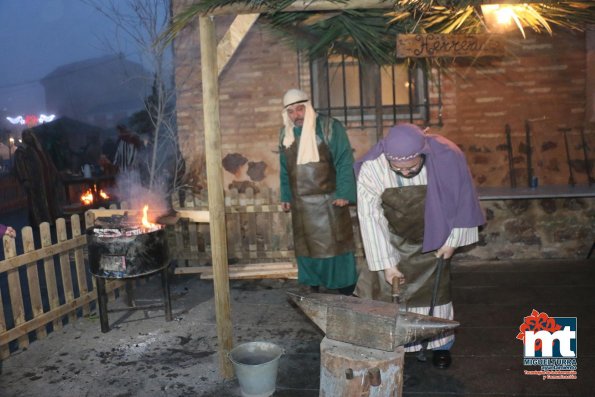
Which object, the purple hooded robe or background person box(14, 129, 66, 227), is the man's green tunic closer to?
the purple hooded robe

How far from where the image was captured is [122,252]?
16.6ft

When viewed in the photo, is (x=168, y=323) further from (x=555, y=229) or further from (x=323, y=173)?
(x=555, y=229)

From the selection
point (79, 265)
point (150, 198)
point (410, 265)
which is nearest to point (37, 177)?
point (150, 198)

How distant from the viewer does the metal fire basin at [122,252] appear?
5.08 metres

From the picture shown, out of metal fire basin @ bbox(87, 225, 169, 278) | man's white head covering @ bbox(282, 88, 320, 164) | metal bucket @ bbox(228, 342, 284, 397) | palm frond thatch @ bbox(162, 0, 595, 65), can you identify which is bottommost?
metal bucket @ bbox(228, 342, 284, 397)

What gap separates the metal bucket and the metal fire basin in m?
1.65

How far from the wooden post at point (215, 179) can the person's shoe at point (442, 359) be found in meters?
1.65

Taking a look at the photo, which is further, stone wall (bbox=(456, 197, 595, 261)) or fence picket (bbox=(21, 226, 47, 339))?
stone wall (bbox=(456, 197, 595, 261))

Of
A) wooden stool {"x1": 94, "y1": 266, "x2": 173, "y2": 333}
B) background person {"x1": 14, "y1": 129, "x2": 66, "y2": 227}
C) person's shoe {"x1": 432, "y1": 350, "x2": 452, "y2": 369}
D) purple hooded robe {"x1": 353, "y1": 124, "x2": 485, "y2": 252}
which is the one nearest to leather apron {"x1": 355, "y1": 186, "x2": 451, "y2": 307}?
purple hooded robe {"x1": 353, "y1": 124, "x2": 485, "y2": 252}

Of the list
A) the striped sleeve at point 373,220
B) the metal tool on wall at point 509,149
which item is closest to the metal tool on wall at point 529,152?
the metal tool on wall at point 509,149

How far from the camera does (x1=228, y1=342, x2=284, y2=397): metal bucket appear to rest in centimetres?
378

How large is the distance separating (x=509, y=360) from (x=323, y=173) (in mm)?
2476

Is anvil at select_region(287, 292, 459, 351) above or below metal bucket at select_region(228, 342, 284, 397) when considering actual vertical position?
above

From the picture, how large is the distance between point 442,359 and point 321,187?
213 centimetres
